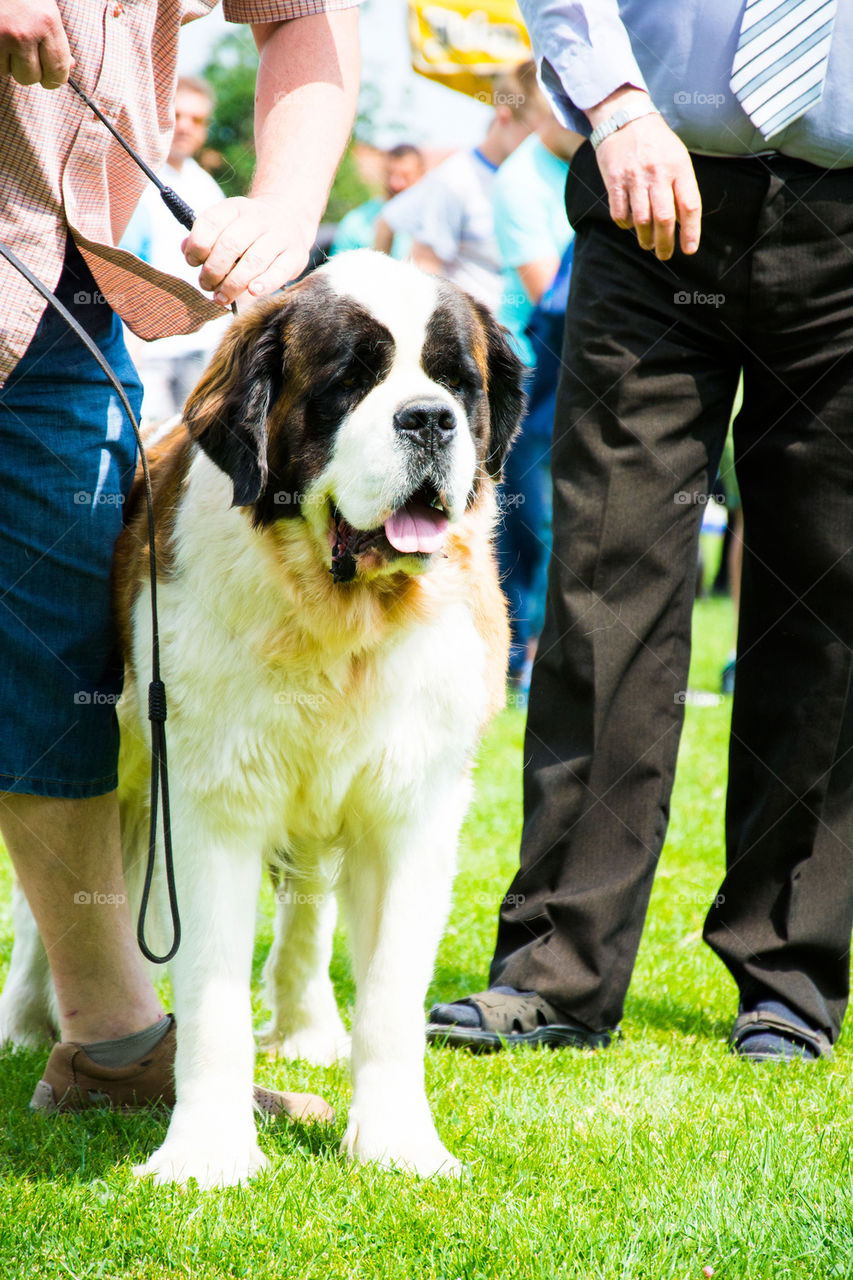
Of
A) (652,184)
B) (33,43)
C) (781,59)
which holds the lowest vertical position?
(652,184)

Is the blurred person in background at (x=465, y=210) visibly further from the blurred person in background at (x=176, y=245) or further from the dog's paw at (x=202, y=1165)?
the dog's paw at (x=202, y=1165)

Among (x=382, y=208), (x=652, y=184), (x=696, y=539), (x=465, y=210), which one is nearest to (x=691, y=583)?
(x=696, y=539)

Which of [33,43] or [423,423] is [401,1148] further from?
[33,43]

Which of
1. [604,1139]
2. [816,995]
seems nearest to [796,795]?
[816,995]

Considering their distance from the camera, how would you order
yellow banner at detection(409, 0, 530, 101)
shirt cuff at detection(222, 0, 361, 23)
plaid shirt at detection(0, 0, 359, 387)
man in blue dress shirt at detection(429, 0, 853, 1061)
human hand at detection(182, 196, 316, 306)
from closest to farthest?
human hand at detection(182, 196, 316, 306), plaid shirt at detection(0, 0, 359, 387), shirt cuff at detection(222, 0, 361, 23), man in blue dress shirt at detection(429, 0, 853, 1061), yellow banner at detection(409, 0, 530, 101)

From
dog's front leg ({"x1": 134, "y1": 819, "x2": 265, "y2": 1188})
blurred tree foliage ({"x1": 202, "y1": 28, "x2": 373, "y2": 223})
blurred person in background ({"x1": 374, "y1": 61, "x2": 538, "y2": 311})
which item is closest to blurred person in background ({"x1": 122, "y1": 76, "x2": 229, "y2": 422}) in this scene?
blurred person in background ({"x1": 374, "y1": 61, "x2": 538, "y2": 311})

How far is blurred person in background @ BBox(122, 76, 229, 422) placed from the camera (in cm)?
565

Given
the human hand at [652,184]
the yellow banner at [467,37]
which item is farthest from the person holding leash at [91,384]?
the yellow banner at [467,37]

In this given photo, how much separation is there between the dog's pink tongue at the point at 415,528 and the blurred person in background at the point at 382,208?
185 inches

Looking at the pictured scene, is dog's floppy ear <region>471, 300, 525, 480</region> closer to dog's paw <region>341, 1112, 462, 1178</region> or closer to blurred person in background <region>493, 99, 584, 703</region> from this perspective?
dog's paw <region>341, 1112, 462, 1178</region>

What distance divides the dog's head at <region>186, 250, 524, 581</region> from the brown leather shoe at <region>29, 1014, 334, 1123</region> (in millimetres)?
1089

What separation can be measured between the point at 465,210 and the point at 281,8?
4.59m

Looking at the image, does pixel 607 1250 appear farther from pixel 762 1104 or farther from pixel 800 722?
pixel 800 722

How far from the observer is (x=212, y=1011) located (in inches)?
90.2
